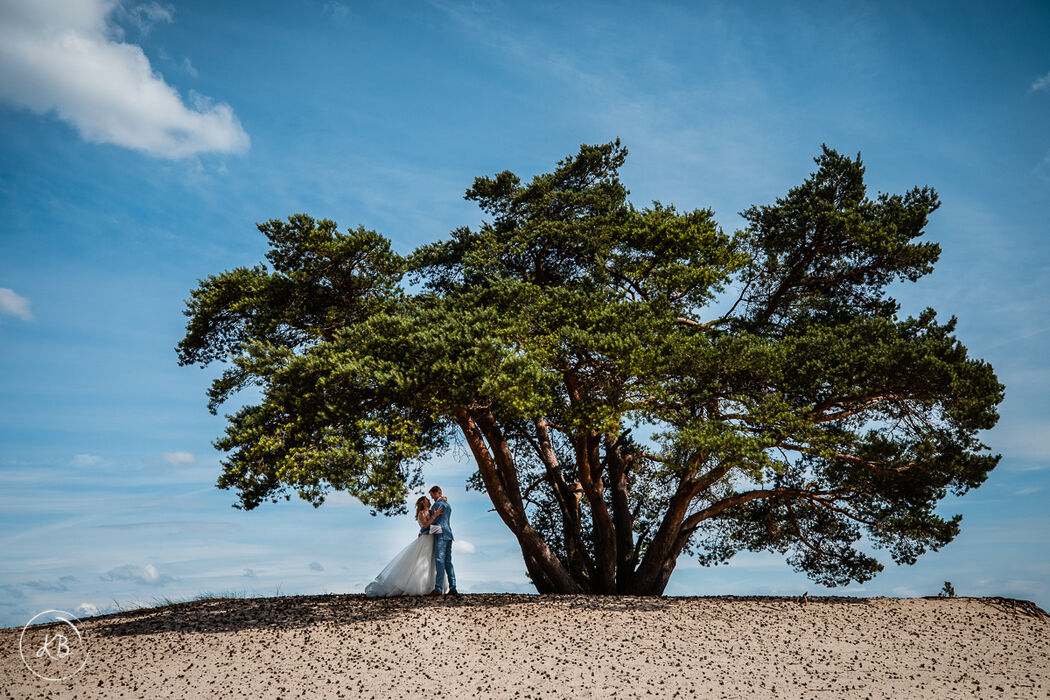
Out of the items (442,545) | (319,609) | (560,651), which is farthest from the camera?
(442,545)

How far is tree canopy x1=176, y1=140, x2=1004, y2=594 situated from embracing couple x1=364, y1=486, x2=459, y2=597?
0.89m

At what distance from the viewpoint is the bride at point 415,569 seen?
14.1 m

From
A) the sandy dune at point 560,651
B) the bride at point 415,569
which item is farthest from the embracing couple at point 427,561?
the sandy dune at point 560,651

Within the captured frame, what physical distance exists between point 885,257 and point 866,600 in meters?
6.51

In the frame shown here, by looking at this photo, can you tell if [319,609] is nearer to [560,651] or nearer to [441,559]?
[441,559]

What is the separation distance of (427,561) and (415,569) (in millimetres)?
255

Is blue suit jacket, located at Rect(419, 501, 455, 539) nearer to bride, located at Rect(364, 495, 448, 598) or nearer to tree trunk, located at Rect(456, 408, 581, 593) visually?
bride, located at Rect(364, 495, 448, 598)

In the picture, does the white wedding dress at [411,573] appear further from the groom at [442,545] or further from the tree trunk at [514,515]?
the tree trunk at [514,515]

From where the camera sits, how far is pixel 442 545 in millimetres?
13984

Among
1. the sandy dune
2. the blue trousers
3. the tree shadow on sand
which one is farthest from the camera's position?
the blue trousers

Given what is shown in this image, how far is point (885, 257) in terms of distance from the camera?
15219 millimetres

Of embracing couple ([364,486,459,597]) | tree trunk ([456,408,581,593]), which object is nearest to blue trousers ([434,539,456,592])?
embracing couple ([364,486,459,597])

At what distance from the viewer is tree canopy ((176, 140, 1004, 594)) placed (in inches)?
475

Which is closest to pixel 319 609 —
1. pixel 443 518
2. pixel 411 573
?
pixel 411 573
